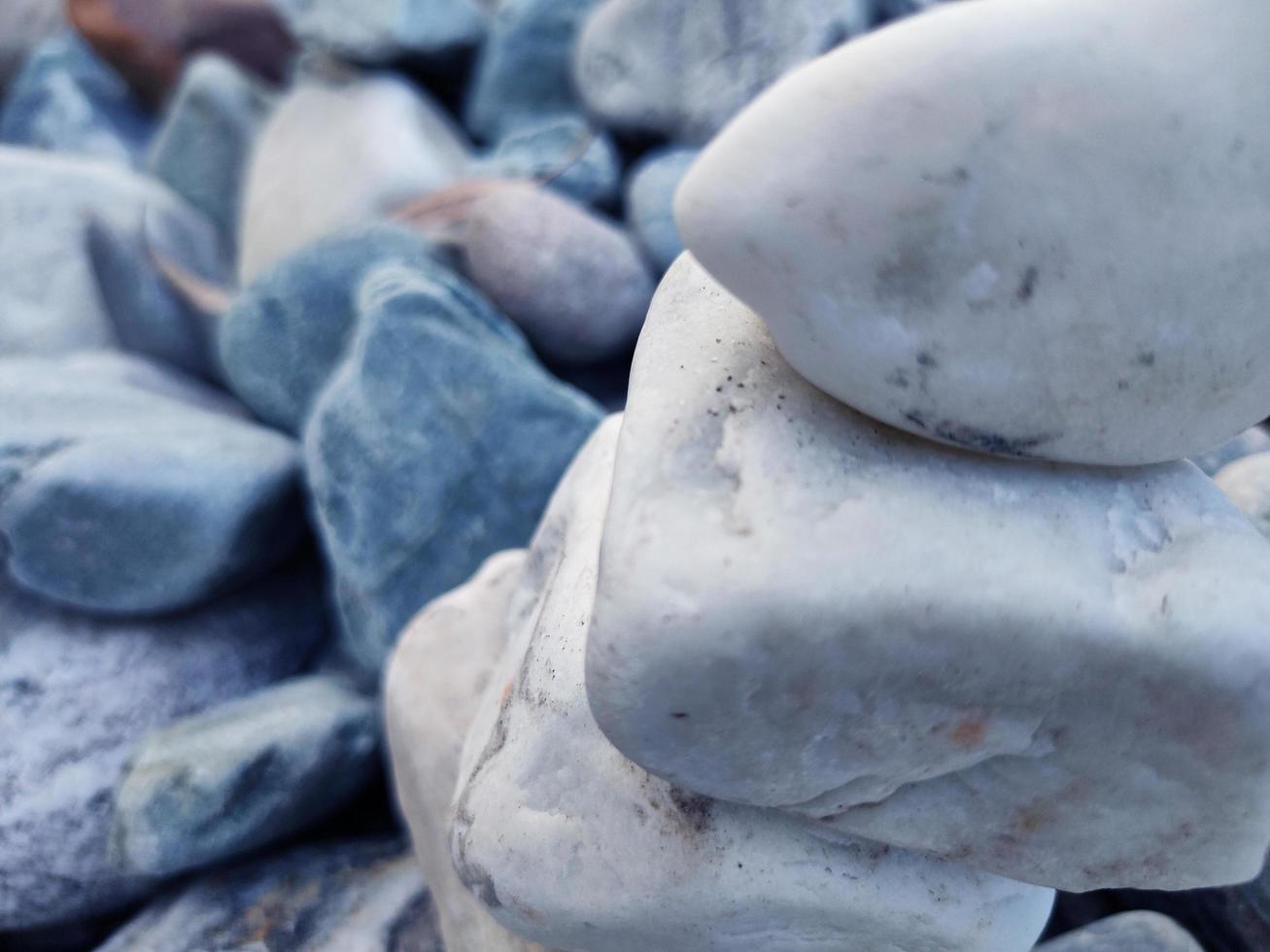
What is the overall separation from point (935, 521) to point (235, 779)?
2.61 feet

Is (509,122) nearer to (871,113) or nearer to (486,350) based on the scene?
(486,350)

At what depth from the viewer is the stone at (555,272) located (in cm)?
143

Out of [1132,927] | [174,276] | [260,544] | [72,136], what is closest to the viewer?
[1132,927]

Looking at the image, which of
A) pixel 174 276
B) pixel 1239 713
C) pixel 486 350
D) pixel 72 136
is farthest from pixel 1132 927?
pixel 72 136

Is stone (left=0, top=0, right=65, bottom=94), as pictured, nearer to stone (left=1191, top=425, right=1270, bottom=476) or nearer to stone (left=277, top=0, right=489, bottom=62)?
stone (left=277, top=0, right=489, bottom=62)

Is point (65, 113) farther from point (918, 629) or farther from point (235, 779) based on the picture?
point (918, 629)

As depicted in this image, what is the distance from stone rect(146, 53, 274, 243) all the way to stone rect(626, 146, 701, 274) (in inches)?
42.5

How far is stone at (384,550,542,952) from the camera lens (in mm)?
909

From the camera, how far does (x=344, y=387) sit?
1166mm

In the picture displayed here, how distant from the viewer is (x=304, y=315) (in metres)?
1.41

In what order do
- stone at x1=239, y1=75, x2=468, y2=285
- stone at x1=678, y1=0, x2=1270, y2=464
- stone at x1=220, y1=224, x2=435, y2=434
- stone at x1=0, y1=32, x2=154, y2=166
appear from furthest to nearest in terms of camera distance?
stone at x1=0, y1=32, x2=154, y2=166, stone at x1=239, y1=75, x2=468, y2=285, stone at x1=220, y1=224, x2=435, y2=434, stone at x1=678, y1=0, x2=1270, y2=464

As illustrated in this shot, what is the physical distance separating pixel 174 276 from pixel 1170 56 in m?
1.77

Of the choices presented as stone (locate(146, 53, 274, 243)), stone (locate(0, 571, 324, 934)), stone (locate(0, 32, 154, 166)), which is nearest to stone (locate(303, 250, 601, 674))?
stone (locate(0, 571, 324, 934))

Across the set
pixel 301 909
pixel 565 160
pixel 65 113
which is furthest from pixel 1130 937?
pixel 65 113
